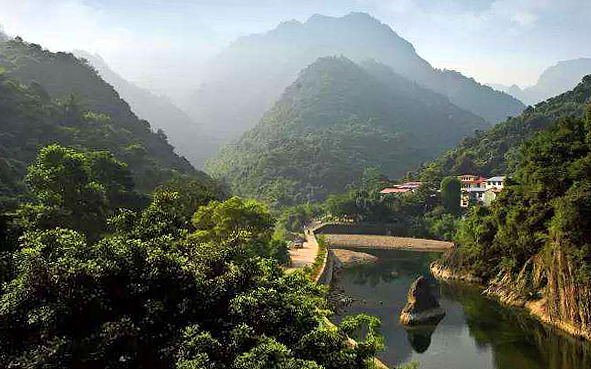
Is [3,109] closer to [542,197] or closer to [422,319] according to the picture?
[422,319]

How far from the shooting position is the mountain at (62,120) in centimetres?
6525

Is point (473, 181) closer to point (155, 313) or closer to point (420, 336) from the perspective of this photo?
point (420, 336)

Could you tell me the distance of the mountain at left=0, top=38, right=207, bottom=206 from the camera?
2569 inches

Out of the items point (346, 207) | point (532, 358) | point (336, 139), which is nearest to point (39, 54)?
point (346, 207)

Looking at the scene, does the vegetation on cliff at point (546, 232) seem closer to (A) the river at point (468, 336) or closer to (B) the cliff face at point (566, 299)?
(B) the cliff face at point (566, 299)

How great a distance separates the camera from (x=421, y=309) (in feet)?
122

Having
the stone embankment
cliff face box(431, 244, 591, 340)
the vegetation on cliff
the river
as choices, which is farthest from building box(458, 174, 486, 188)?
cliff face box(431, 244, 591, 340)

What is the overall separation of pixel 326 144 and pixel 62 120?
82.2 m

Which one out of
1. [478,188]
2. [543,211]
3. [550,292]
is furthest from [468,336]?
[478,188]

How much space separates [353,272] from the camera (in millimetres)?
59562

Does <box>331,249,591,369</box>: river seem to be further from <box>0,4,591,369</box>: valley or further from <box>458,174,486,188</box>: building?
<box>458,174,486,188</box>: building


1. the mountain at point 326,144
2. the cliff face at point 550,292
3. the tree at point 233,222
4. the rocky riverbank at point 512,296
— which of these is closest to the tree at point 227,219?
the tree at point 233,222

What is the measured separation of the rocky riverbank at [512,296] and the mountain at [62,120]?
43732mm

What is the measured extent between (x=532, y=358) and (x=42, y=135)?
65.8 metres
